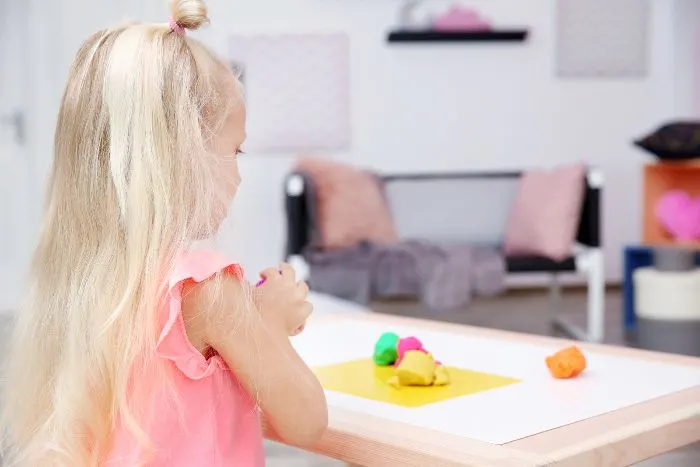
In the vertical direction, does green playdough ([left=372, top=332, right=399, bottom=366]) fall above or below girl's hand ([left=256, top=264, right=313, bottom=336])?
below

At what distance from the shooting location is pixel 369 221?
4.23 m

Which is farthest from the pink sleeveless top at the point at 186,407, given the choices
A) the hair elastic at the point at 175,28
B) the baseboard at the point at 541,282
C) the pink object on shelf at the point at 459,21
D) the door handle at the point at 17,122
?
the baseboard at the point at 541,282

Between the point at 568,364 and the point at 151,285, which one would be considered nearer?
the point at 151,285

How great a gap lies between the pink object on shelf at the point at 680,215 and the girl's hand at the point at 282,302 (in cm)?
329

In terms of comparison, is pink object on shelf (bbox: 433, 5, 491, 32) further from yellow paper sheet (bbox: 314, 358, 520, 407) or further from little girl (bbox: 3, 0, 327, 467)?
little girl (bbox: 3, 0, 327, 467)

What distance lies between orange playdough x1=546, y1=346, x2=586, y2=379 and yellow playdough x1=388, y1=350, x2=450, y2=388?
15 centimetres

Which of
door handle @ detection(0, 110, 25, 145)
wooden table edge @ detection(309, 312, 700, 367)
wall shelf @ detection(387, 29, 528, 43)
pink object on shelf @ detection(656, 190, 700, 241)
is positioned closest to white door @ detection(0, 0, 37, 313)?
door handle @ detection(0, 110, 25, 145)

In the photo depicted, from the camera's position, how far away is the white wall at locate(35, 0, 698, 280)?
16.4ft

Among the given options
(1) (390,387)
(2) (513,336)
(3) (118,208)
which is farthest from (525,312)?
(3) (118,208)

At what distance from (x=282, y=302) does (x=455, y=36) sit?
166 inches

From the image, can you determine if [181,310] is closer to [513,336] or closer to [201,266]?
[201,266]

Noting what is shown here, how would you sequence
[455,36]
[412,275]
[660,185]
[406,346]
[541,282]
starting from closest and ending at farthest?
1. [406,346]
2. [412,275]
3. [660,185]
4. [455,36]
5. [541,282]

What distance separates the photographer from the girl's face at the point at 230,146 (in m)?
0.98

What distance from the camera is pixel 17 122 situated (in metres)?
4.77
